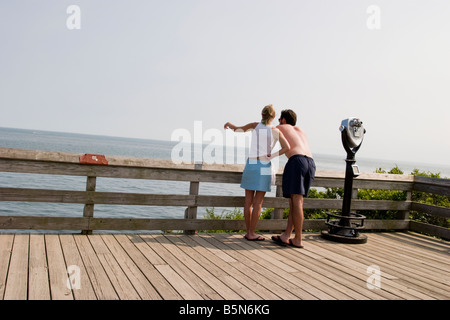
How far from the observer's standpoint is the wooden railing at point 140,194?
4.26 meters

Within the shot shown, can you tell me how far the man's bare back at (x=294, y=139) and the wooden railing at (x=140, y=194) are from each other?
0.76 meters

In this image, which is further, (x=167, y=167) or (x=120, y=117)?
(x=120, y=117)

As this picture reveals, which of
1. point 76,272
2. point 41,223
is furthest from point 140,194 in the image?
point 76,272

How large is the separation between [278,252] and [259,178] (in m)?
0.85

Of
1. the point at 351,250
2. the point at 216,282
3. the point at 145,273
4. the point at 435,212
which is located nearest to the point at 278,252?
the point at 351,250

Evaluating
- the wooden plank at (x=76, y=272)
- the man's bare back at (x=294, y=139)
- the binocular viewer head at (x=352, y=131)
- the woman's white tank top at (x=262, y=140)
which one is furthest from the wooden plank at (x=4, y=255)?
the binocular viewer head at (x=352, y=131)

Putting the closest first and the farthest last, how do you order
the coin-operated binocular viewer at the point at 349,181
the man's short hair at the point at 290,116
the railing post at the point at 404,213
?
the man's short hair at the point at 290,116 < the coin-operated binocular viewer at the point at 349,181 < the railing post at the point at 404,213

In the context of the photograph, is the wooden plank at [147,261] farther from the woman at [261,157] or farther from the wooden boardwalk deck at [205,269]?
the woman at [261,157]

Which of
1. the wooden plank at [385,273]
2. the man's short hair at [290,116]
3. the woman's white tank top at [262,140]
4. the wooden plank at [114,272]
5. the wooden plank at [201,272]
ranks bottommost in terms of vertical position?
the wooden plank at [385,273]

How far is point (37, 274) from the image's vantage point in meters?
3.07

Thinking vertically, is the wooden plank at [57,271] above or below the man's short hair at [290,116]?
below

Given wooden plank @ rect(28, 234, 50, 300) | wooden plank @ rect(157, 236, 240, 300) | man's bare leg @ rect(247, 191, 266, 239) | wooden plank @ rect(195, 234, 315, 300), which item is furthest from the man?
wooden plank @ rect(28, 234, 50, 300)

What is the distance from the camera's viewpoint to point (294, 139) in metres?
4.64
